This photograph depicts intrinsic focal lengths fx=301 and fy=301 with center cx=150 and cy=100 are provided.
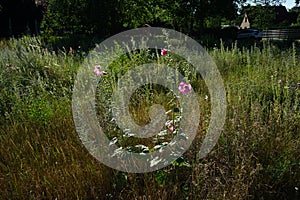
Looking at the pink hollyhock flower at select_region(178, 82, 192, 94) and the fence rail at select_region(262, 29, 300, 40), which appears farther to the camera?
the fence rail at select_region(262, 29, 300, 40)

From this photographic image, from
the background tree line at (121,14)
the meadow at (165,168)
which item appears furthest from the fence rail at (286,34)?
the meadow at (165,168)

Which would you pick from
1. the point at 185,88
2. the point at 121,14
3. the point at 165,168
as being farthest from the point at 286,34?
the point at 165,168

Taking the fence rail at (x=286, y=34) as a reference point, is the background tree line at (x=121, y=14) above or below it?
above

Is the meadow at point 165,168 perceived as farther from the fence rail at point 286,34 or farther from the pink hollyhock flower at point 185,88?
the fence rail at point 286,34

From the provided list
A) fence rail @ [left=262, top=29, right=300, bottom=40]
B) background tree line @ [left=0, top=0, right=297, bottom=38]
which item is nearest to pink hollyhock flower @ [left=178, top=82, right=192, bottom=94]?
background tree line @ [left=0, top=0, right=297, bottom=38]

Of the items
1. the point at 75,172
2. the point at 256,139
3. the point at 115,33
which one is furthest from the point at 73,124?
the point at 115,33

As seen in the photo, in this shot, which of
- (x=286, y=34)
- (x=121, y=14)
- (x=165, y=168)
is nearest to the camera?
(x=165, y=168)

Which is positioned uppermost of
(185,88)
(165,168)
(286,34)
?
(286,34)

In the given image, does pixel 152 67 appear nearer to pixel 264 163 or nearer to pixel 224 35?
pixel 264 163

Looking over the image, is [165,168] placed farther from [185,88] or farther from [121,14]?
[121,14]

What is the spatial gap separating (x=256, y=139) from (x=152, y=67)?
2.36 meters

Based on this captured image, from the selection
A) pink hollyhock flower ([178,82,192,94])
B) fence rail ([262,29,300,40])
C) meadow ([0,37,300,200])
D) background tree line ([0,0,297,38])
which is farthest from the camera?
fence rail ([262,29,300,40])

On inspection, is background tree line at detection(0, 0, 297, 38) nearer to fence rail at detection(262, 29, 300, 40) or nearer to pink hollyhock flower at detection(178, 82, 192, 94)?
fence rail at detection(262, 29, 300, 40)

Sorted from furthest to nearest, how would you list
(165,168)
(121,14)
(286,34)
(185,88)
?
(286,34)
(121,14)
(185,88)
(165,168)
